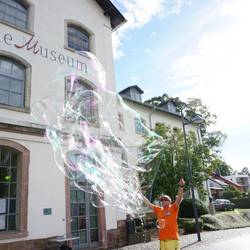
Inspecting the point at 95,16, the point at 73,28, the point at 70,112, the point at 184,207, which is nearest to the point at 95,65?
the point at 73,28

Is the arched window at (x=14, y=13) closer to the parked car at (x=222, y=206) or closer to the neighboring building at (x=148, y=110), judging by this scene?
the neighboring building at (x=148, y=110)

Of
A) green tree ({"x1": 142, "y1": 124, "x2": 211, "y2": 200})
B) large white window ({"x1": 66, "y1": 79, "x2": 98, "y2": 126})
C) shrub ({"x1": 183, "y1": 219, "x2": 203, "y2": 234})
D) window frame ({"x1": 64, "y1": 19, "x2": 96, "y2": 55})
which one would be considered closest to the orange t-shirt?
large white window ({"x1": 66, "y1": 79, "x2": 98, "y2": 126})

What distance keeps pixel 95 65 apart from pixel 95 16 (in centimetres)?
345

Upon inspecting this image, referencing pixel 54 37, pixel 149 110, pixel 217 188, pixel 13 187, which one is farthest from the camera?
pixel 217 188

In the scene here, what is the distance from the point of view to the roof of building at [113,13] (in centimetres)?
1727

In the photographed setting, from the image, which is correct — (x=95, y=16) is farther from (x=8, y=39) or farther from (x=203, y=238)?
(x=203, y=238)

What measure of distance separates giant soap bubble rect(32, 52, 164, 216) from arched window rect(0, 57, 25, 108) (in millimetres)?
2600

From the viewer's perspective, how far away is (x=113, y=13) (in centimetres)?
1783

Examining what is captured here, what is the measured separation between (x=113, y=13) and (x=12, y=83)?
8.16 metres

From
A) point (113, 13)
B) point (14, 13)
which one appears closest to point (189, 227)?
point (113, 13)

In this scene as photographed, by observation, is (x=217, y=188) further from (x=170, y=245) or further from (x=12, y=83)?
(x=170, y=245)

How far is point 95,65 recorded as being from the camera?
15.1 meters

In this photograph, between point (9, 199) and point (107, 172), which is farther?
point (9, 199)

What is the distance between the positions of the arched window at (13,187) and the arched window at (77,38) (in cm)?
607
